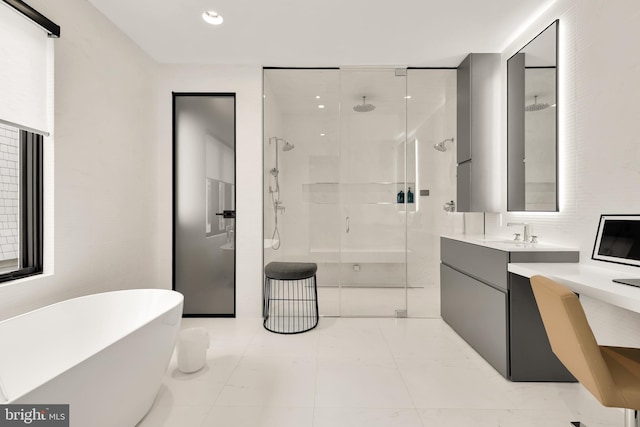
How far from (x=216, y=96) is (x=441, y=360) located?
330cm

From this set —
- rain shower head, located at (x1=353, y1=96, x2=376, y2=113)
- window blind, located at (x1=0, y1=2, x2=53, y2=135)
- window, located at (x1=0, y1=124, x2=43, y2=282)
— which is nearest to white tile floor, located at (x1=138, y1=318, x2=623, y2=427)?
window, located at (x1=0, y1=124, x2=43, y2=282)

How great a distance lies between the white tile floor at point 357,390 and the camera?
1658 millimetres

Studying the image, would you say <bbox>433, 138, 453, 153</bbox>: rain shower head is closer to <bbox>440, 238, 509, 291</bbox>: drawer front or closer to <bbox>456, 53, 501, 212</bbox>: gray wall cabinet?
<bbox>456, 53, 501, 212</bbox>: gray wall cabinet

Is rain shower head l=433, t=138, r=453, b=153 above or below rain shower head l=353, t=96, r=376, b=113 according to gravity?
below

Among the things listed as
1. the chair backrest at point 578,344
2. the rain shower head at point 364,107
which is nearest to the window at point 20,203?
the rain shower head at point 364,107

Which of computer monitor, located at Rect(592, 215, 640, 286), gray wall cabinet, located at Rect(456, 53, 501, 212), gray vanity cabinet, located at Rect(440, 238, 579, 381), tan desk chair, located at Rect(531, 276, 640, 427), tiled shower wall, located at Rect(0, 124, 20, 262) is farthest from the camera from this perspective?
gray wall cabinet, located at Rect(456, 53, 501, 212)

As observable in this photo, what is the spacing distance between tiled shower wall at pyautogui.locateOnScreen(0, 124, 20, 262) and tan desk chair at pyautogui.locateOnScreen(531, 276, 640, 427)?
291cm

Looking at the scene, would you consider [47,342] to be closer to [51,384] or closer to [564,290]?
[51,384]

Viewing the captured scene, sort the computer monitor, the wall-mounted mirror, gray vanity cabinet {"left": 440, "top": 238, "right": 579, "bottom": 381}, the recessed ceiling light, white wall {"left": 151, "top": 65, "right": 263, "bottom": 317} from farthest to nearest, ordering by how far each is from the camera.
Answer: white wall {"left": 151, "top": 65, "right": 263, "bottom": 317} → the recessed ceiling light → the wall-mounted mirror → gray vanity cabinet {"left": 440, "top": 238, "right": 579, "bottom": 381} → the computer monitor

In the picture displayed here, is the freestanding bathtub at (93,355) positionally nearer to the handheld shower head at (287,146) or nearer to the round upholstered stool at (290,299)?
the round upholstered stool at (290,299)

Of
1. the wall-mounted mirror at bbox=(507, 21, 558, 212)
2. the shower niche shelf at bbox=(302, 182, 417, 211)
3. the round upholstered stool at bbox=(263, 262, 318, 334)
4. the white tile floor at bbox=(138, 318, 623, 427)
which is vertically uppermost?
the wall-mounted mirror at bbox=(507, 21, 558, 212)

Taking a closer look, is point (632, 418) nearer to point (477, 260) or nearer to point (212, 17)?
point (477, 260)

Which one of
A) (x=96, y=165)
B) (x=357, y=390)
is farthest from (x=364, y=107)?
(x=357, y=390)

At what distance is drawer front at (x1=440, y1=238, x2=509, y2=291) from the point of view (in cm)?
207
